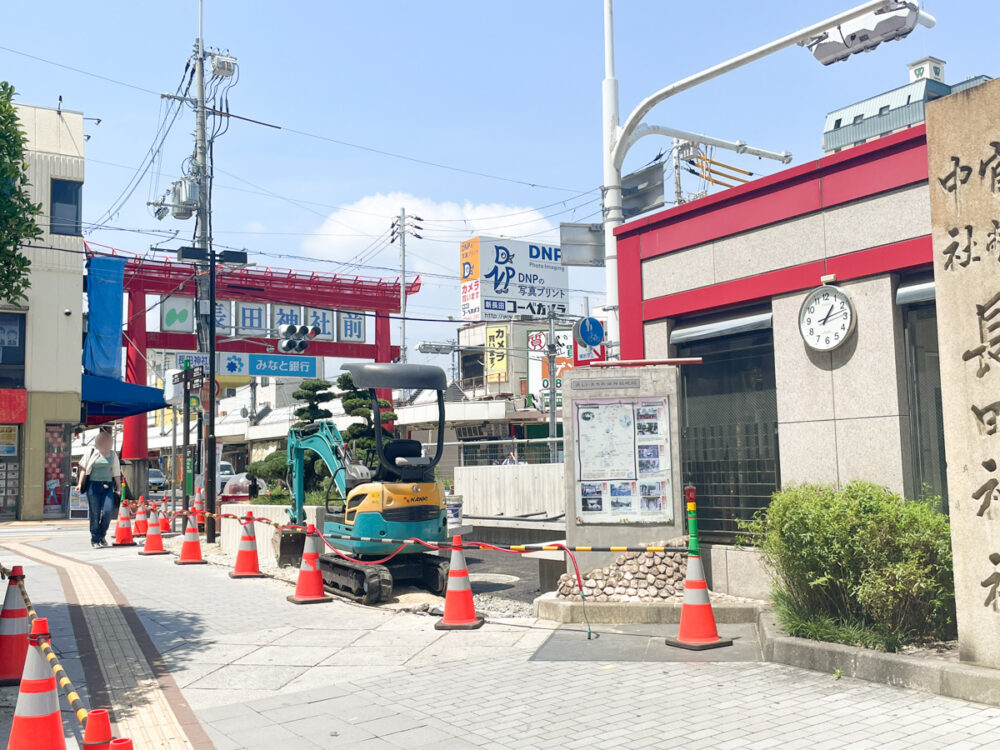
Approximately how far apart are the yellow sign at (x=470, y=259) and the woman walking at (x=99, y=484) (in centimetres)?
2795

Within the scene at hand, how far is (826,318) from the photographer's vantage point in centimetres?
979

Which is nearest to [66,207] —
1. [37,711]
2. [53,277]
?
[53,277]

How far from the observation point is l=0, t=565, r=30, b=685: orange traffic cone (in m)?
6.79

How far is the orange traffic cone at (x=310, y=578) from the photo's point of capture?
11.1m

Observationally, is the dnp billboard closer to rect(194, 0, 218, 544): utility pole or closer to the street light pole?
rect(194, 0, 218, 544): utility pole

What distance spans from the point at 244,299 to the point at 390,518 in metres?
28.7

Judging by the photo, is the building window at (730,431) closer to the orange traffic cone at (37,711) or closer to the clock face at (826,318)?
the clock face at (826,318)

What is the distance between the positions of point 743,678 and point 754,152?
15143mm

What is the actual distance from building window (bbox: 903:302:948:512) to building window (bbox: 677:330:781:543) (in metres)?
1.43

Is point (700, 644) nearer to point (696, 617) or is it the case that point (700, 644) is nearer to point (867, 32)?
point (696, 617)

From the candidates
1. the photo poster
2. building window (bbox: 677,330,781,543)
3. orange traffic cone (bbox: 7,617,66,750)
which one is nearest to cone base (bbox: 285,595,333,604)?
the photo poster

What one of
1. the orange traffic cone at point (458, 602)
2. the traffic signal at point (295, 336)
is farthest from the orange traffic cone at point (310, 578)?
the traffic signal at point (295, 336)

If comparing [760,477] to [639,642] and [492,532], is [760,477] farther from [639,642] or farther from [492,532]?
[492,532]

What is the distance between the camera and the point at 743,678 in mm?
6824
